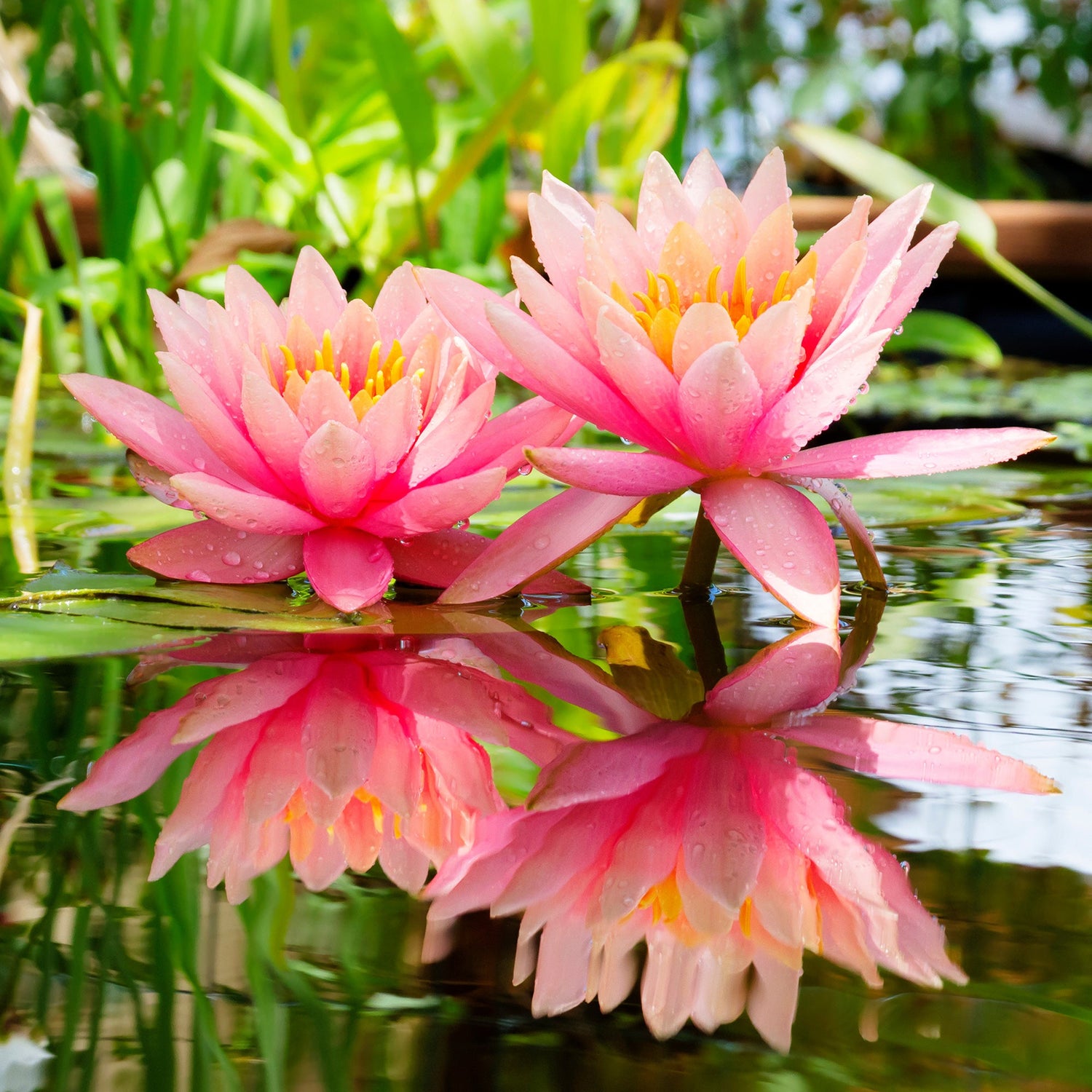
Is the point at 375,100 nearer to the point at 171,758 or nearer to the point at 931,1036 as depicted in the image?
the point at 171,758

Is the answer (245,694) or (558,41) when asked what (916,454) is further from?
(558,41)

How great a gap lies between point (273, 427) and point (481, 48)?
1.38 metres

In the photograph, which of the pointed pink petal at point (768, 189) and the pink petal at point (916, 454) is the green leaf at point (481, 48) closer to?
the pointed pink petal at point (768, 189)

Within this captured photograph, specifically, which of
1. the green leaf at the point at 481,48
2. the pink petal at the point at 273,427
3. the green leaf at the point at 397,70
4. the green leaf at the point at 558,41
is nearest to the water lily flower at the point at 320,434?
the pink petal at the point at 273,427

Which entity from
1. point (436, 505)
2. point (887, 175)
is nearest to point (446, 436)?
point (436, 505)

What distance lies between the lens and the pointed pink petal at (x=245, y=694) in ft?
1.42

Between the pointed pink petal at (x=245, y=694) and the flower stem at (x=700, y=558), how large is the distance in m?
0.24

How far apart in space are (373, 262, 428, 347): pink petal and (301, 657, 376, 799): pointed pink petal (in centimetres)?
25

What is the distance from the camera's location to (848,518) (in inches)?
24.5

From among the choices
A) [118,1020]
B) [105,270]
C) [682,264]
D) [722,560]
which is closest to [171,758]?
[118,1020]

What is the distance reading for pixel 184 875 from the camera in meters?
0.31

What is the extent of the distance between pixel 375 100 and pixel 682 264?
157 centimetres

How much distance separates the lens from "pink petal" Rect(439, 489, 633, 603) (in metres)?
0.58

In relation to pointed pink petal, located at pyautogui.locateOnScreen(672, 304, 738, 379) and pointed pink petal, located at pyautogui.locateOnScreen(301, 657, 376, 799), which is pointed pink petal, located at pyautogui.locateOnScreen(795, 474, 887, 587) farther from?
pointed pink petal, located at pyautogui.locateOnScreen(301, 657, 376, 799)
